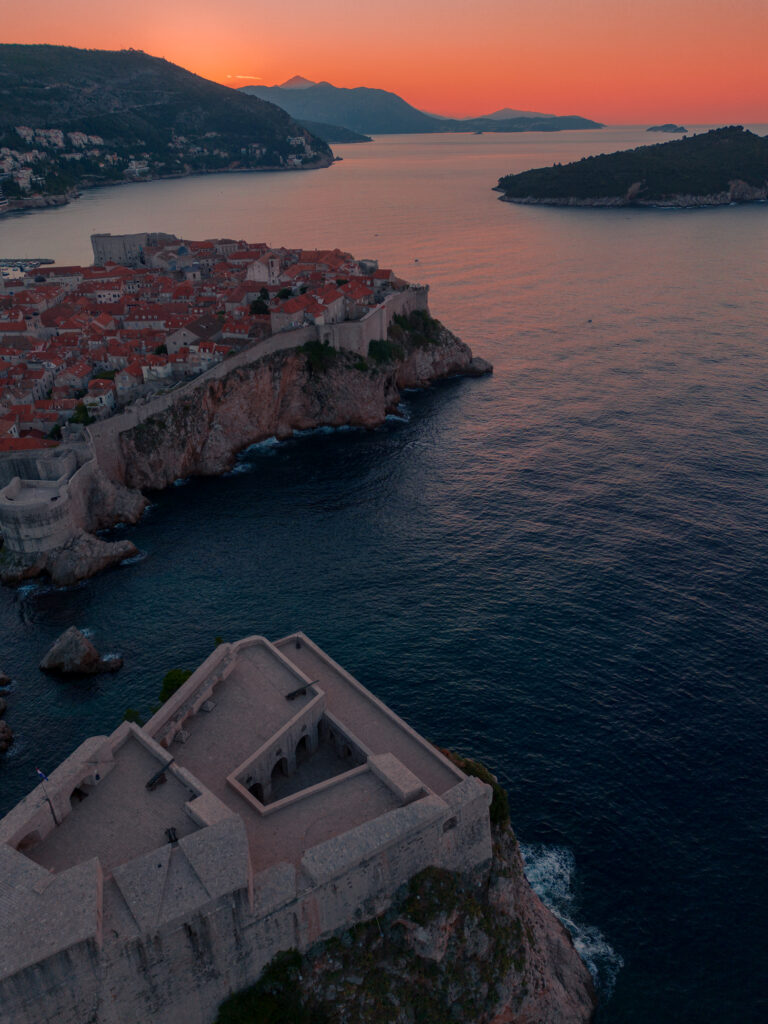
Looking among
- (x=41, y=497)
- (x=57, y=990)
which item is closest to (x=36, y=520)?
(x=41, y=497)

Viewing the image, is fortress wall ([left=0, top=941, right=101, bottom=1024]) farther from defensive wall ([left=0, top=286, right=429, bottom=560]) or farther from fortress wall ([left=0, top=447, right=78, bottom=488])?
fortress wall ([left=0, top=447, right=78, bottom=488])

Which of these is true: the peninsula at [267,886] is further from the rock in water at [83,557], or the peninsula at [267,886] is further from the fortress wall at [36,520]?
the fortress wall at [36,520]

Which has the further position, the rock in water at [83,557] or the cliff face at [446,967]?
the rock in water at [83,557]

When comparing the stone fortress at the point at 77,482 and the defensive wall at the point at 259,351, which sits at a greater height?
the defensive wall at the point at 259,351

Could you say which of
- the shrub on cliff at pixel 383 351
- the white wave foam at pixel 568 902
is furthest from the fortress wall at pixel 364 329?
the white wave foam at pixel 568 902

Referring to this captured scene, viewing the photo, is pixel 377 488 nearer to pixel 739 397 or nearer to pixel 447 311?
pixel 739 397

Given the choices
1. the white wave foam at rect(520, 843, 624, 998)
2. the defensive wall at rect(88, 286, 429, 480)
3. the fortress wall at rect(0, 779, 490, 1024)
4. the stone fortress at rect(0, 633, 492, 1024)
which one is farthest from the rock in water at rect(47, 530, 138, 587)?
the white wave foam at rect(520, 843, 624, 998)

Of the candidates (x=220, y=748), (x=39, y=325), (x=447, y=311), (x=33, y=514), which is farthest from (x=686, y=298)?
(x=220, y=748)
